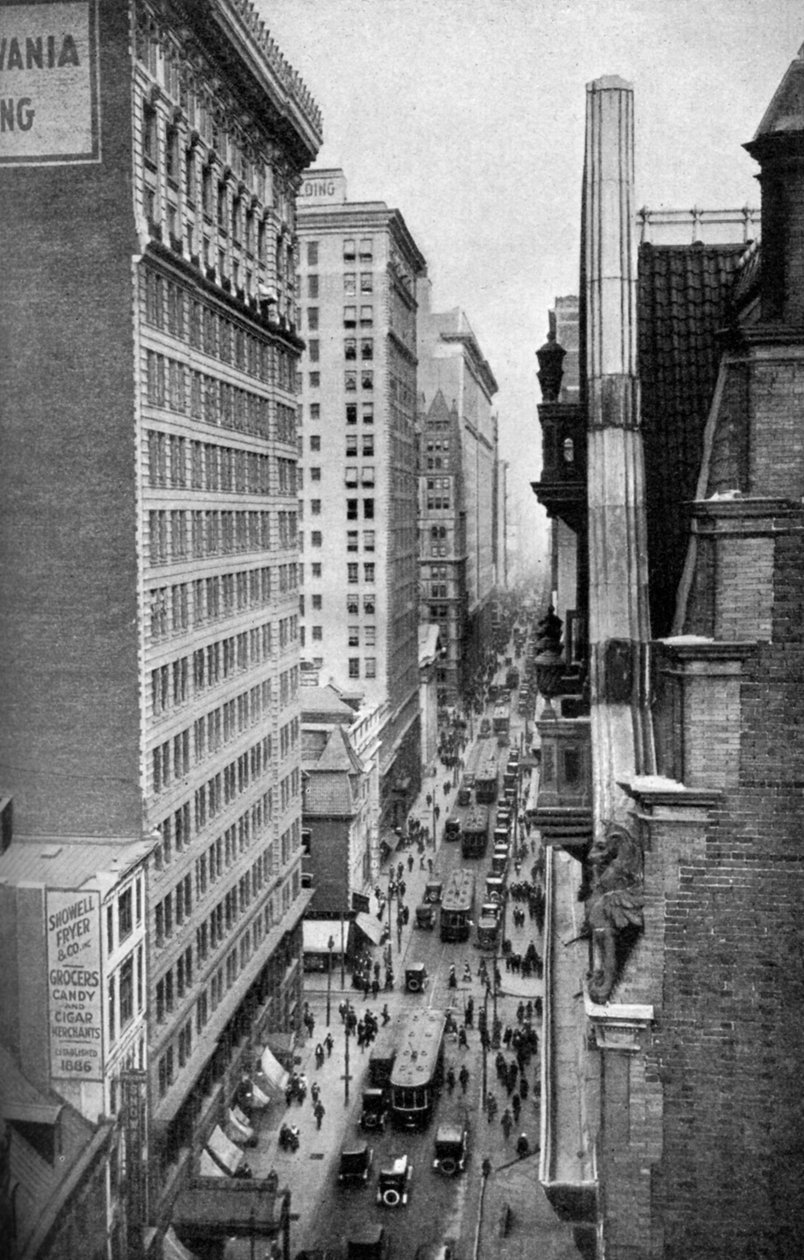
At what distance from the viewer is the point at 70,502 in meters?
34.1

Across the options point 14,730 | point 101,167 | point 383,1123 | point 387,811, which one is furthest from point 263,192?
point 387,811

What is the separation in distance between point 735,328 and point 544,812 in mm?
5238

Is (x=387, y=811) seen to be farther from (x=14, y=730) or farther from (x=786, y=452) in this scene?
(x=786, y=452)

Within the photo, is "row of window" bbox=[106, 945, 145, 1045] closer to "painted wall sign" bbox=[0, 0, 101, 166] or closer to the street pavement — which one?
the street pavement

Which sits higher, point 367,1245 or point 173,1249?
point 367,1245

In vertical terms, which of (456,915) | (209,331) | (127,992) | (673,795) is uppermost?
(209,331)

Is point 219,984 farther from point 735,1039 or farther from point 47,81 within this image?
point 735,1039

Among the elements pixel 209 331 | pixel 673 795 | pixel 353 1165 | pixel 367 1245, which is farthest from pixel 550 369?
pixel 353 1165

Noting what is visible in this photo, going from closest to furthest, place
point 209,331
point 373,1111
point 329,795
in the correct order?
point 209,331, point 373,1111, point 329,795

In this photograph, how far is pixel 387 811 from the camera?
89.8 m

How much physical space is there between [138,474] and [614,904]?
25.8m

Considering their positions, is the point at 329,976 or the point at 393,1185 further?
the point at 329,976

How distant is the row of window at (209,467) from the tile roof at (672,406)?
2340 cm

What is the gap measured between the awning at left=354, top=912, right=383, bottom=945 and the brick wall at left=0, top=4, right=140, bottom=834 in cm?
3191
